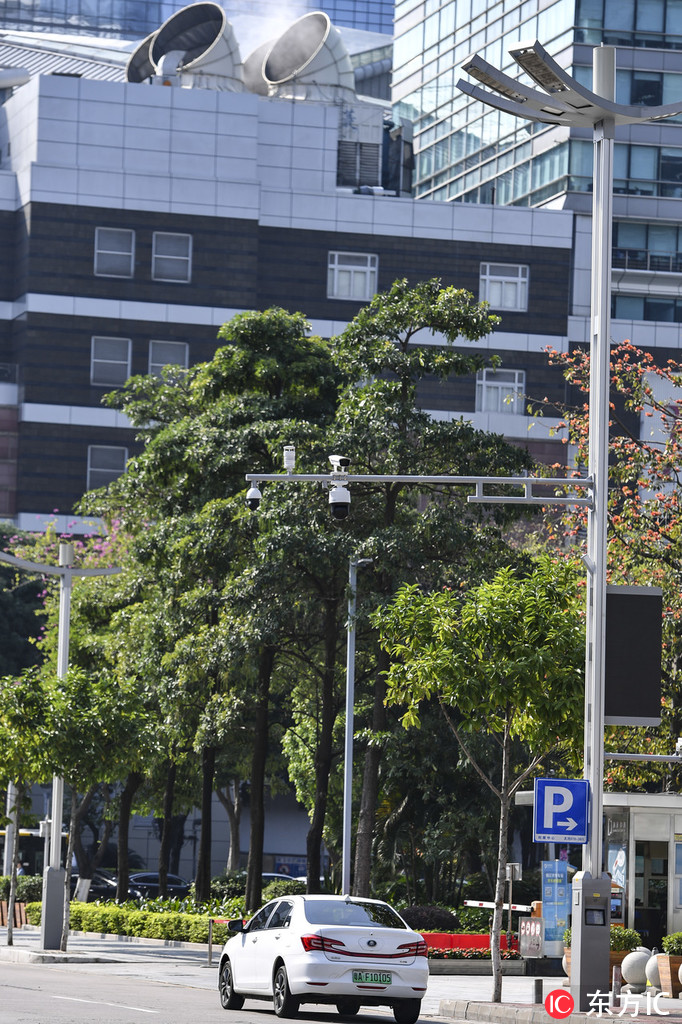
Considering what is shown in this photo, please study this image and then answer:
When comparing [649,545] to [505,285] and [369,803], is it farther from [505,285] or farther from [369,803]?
[505,285]

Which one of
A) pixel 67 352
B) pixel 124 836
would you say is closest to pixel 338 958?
pixel 124 836

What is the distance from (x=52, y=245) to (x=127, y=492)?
115 feet

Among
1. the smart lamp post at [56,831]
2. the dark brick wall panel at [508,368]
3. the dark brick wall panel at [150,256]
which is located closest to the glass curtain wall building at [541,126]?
the dark brick wall panel at [508,368]

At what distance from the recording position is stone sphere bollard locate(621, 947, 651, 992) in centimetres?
2425

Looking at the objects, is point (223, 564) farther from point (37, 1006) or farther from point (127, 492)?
point (37, 1006)

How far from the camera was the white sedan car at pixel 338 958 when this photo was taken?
17969 millimetres

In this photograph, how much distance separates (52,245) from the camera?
70.6 metres

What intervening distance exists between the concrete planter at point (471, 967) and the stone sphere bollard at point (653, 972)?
24.2 feet

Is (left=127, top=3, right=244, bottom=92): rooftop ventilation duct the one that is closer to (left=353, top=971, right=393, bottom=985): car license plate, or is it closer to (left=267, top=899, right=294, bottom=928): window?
(left=267, top=899, right=294, bottom=928): window

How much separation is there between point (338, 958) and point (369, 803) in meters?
13.6

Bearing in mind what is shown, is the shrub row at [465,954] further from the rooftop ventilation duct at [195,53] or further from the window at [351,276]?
the rooftop ventilation duct at [195,53]

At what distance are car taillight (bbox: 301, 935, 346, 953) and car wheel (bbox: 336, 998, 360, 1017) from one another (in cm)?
60

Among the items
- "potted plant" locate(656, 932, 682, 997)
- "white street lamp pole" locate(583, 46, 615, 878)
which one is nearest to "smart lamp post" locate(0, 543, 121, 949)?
"potted plant" locate(656, 932, 682, 997)

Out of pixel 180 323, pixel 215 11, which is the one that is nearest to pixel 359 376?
pixel 180 323
